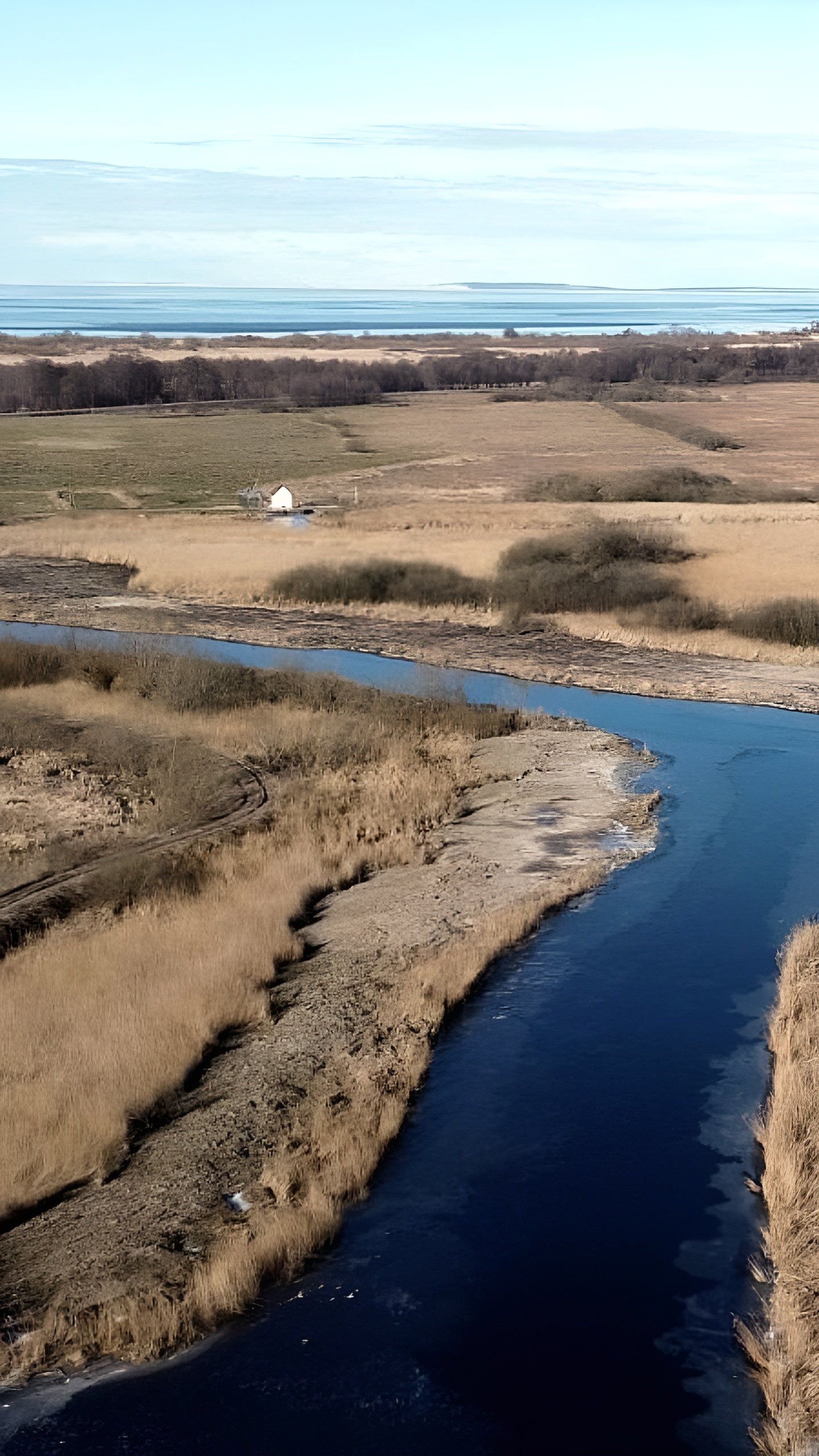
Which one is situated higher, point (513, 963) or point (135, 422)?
point (135, 422)

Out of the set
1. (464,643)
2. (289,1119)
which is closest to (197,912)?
(289,1119)

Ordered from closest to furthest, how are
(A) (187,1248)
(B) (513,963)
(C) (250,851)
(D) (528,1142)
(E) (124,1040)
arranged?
1. (A) (187,1248)
2. (D) (528,1142)
3. (E) (124,1040)
4. (B) (513,963)
5. (C) (250,851)

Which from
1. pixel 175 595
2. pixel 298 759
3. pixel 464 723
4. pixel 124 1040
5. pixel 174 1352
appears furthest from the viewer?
pixel 175 595

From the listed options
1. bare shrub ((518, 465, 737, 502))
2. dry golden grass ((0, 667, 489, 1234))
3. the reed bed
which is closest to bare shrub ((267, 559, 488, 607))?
the reed bed

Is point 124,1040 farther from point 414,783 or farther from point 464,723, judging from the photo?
point 464,723

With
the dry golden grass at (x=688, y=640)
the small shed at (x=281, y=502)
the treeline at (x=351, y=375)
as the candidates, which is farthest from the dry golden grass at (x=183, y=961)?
the treeline at (x=351, y=375)

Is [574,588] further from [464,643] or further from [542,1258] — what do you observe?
[542,1258]

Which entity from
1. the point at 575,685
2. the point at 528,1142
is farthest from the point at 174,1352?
the point at 575,685
